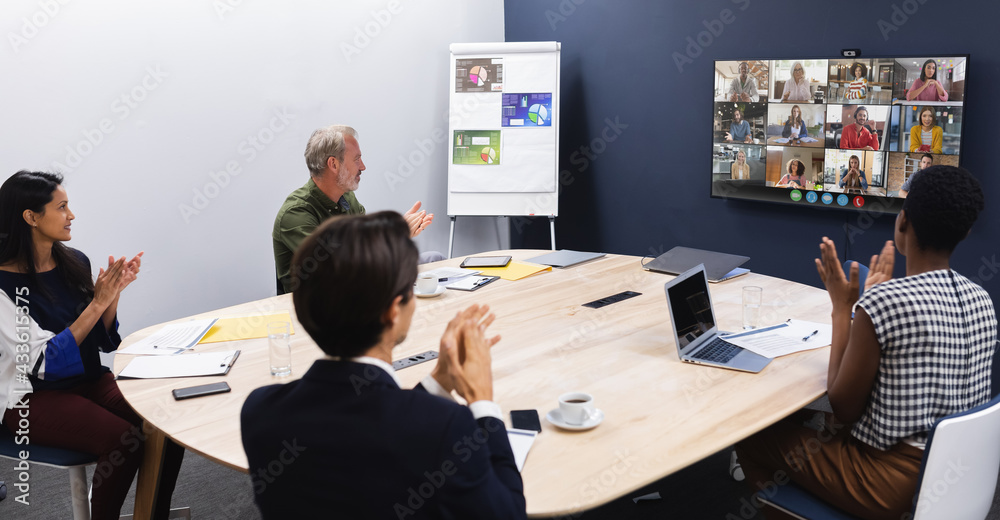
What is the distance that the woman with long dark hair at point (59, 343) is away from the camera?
2357mm

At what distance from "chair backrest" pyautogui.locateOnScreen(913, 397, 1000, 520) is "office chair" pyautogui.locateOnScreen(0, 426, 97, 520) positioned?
2276mm

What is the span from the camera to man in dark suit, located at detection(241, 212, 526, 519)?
1244mm

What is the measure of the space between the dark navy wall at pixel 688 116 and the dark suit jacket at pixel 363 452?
331cm

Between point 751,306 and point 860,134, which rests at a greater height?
point 860,134

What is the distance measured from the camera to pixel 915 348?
1.84m

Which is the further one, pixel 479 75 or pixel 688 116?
pixel 479 75

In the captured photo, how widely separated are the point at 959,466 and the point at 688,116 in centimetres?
332

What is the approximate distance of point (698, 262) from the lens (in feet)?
11.0

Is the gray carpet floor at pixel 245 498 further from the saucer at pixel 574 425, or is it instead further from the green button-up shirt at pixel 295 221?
the saucer at pixel 574 425

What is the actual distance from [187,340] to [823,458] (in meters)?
1.97
